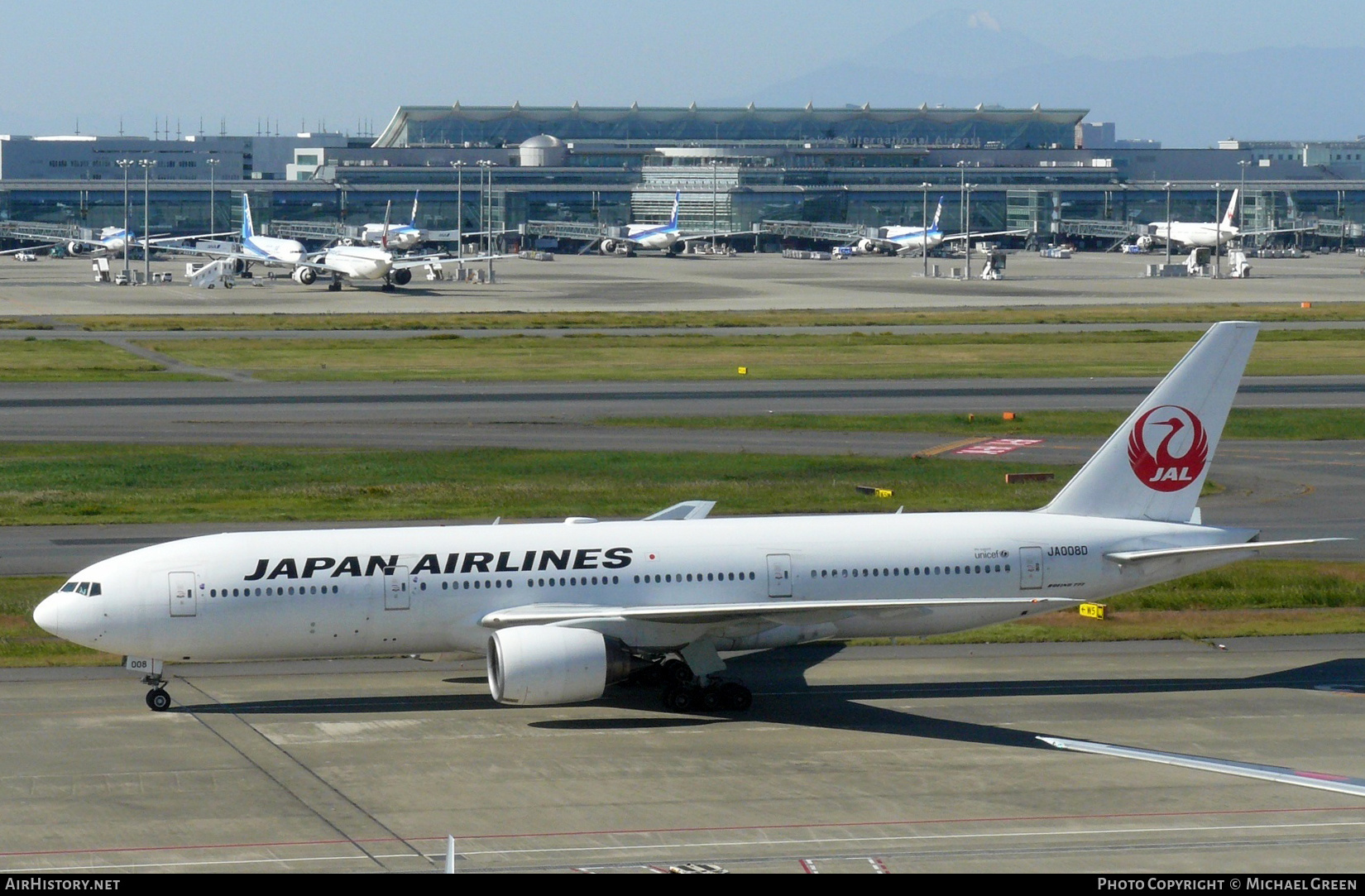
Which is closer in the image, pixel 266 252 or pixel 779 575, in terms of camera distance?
pixel 779 575

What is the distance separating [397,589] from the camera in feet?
104

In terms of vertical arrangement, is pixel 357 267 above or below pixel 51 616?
above

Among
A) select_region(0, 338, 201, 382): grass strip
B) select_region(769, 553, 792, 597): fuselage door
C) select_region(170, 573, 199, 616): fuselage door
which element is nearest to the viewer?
select_region(170, 573, 199, 616): fuselage door

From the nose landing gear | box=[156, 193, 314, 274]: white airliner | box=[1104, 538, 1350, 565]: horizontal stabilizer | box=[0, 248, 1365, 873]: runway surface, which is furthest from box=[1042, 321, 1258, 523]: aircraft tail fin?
box=[156, 193, 314, 274]: white airliner

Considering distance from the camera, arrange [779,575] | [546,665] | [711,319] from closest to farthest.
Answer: [546,665], [779,575], [711,319]

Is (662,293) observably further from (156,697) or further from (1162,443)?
(156,697)

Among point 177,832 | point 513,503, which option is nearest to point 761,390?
point 513,503

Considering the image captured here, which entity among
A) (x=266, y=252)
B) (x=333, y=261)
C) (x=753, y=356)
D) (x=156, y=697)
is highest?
(x=266, y=252)

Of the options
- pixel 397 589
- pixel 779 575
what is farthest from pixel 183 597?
pixel 779 575

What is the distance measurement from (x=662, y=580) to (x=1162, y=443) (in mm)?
11876

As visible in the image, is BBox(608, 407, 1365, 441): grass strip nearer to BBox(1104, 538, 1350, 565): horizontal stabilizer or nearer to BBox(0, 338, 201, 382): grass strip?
BBox(0, 338, 201, 382): grass strip

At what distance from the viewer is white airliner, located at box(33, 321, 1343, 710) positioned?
30.8 metres

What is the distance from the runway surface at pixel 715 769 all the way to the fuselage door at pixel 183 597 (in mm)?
2269

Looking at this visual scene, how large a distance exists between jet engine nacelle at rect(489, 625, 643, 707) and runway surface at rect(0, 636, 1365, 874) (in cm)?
96
